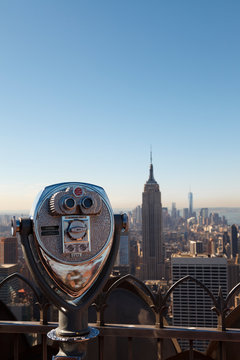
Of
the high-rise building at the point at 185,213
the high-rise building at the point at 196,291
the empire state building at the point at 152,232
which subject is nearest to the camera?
the high-rise building at the point at 196,291

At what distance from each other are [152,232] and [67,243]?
91990 millimetres

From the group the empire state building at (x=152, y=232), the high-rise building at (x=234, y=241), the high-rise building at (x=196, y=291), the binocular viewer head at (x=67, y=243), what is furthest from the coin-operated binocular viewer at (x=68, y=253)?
the high-rise building at (x=234, y=241)

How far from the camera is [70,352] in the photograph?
1.47 m

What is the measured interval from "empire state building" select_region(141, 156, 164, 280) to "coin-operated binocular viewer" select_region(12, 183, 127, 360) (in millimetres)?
73532

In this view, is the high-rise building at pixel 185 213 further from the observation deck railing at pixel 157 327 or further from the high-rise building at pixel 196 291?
the observation deck railing at pixel 157 327

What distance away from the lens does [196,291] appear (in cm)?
4747

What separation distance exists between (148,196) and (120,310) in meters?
97.6

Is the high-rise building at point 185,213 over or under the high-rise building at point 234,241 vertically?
over

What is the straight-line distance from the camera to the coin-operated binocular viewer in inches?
57.1

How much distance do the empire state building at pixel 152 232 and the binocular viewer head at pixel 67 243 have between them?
73560 mm

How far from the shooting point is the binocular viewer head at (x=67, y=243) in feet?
4.75

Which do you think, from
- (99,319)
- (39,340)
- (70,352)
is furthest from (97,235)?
(39,340)

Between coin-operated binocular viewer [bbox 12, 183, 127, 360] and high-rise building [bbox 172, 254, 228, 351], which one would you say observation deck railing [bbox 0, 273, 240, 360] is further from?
high-rise building [bbox 172, 254, 228, 351]

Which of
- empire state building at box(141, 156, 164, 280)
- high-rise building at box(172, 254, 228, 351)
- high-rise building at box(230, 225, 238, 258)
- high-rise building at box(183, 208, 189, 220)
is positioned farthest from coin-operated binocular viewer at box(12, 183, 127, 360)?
high-rise building at box(183, 208, 189, 220)
